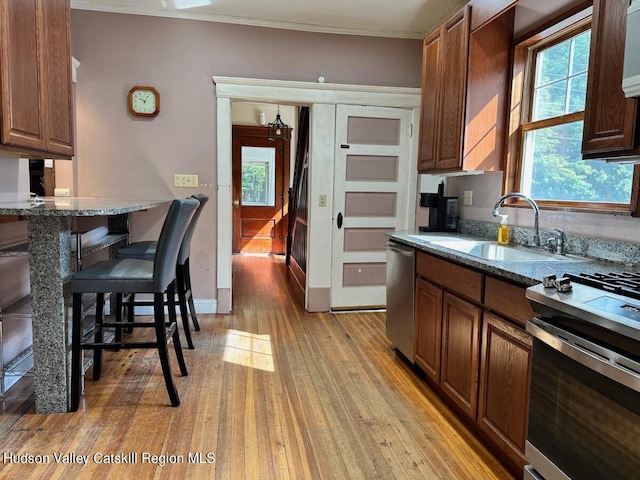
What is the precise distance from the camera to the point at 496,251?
2.30 meters

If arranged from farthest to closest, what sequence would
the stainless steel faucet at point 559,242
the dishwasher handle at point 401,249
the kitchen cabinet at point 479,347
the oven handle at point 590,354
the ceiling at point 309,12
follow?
the ceiling at point 309,12, the dishwasher handle at point 401,249, the stainless steel faucet at point 559,242, the kitchen cabinet at point 479,347, the oven handle at point 590,354

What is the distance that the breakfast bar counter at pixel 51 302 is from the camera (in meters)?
1.97

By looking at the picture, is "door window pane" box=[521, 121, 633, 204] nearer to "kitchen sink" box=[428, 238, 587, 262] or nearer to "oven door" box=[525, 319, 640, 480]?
"kitchen sink" box=[428, 238, 587, 262]

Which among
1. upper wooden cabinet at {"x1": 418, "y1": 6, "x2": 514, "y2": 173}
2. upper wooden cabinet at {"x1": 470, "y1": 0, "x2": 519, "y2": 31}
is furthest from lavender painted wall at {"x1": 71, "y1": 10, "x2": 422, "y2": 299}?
upper wooden cabinet at {"x1": 470, "y1": 0, "x2": 519, "y2": 31}

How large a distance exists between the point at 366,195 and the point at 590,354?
2.97 metres

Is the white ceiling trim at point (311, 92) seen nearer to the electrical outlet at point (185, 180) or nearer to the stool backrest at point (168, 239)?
the electrical outlet at point (185, 180)

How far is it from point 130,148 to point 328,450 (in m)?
2.99

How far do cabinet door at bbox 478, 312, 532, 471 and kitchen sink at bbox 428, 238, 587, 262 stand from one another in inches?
14.6

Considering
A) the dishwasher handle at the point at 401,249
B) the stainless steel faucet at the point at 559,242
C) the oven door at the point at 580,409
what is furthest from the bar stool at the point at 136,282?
the stainless steel faucet at the point at 559,242

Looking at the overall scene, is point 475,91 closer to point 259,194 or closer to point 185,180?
point 185,180

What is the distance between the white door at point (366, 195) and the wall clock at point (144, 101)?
1.61m

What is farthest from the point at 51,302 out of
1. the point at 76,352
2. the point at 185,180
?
the point at 185,180

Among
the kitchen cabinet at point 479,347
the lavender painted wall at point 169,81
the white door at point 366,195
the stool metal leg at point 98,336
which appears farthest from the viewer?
the white door at point 366,195

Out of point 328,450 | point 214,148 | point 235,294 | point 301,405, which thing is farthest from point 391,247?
point 235,294
